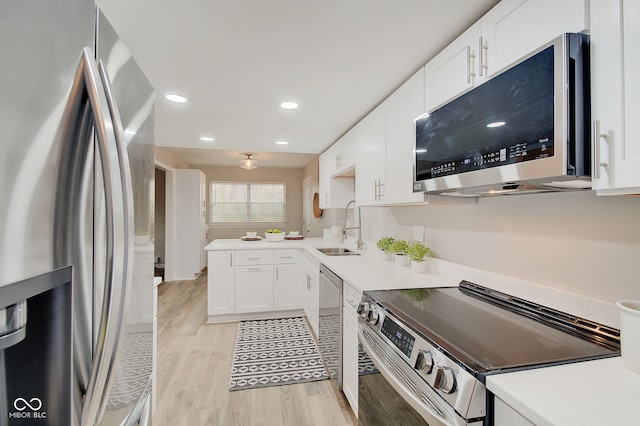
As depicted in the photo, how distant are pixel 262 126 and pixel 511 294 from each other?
2.64 m

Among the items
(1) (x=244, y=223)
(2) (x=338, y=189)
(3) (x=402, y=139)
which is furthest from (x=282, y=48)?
(1) (x=244, y=223)

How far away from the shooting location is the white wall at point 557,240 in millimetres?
1050

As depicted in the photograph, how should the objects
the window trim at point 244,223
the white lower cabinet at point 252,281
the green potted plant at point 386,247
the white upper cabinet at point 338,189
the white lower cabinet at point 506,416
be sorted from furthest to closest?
the window trim at point 244,223 < the white upper cabinet at point 338,189 < the white lower cabinet at point 252,281 < the green potted plant at point 386,247 < the white lower cabinet at point 506,416

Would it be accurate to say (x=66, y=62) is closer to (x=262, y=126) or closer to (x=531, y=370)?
(x=531, y=370)

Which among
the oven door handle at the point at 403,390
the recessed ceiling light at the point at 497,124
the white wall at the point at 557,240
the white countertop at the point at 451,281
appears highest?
the recessed ceiling light at the point at 497,124

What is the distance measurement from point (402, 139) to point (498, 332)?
4.13 ft

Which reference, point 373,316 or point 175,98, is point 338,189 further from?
point 373,316

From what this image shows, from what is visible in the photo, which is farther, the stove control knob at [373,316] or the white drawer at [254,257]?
the white drawer at [254,257]

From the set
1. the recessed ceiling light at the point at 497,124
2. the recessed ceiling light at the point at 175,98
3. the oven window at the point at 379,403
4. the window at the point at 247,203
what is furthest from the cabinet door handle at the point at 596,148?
the window at the point at 247,203

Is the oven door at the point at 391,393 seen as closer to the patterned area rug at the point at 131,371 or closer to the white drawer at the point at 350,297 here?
the white drawer at the point at 350,297

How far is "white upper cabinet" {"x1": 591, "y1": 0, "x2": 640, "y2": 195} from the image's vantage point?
2.52 ft

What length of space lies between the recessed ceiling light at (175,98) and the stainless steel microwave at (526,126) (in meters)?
1.97

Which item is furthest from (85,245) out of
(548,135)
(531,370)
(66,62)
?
(548,135)

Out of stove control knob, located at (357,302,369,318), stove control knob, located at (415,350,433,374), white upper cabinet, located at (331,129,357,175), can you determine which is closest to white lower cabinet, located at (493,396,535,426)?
stove control knob, located at (415,350,433,374)
